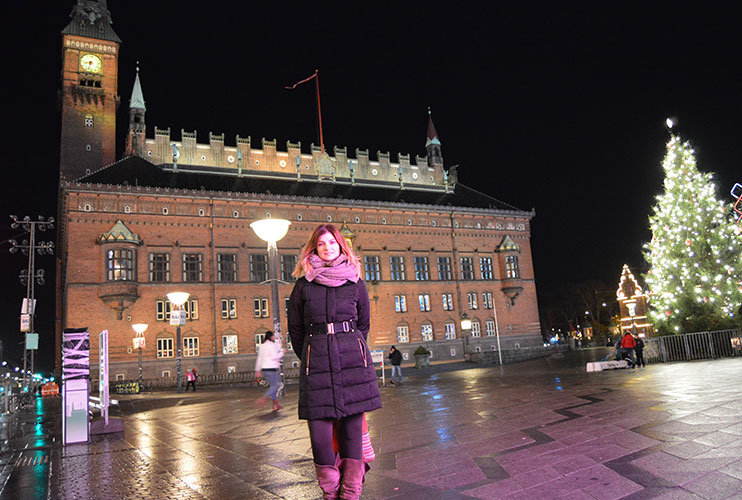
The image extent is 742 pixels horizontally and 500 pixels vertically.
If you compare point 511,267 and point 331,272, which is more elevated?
point 511,267

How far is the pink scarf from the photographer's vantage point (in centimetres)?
412

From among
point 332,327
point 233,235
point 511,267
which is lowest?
point 332,327

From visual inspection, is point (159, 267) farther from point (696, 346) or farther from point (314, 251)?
point (314, 251)

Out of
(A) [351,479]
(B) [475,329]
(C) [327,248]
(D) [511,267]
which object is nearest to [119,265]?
(B) [475,329]

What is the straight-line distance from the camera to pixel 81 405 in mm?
10281

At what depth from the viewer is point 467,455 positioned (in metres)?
6.25

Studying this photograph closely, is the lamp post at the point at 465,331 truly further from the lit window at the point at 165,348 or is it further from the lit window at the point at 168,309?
the lit window at the point at 165,348

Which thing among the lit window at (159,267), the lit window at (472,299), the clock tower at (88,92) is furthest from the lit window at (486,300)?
the clock tower at (88,92)

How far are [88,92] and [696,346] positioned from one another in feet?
149

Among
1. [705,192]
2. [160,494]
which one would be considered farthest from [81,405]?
[705,192]

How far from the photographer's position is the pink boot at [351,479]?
3.81 m

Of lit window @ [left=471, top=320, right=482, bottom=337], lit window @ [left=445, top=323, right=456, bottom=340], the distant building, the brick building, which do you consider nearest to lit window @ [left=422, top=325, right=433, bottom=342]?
the brick building

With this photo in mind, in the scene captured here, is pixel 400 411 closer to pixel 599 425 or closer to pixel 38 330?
pixel 599 425

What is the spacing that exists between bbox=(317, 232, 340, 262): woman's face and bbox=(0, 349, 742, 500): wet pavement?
2298 millimetres
